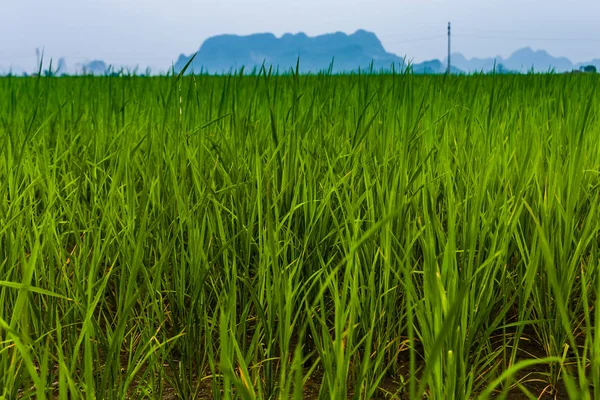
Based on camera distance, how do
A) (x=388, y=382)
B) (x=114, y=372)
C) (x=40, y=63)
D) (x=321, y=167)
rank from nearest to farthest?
(x=114, y=372) < (x=388, y=382) < (x=321, y=167) < (x=40, y=63)

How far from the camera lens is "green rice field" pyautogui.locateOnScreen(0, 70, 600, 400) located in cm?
89

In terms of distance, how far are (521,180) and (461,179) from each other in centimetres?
14

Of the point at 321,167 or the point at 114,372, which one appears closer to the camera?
the point at 114,372

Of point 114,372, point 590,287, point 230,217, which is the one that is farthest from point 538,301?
point 114,372

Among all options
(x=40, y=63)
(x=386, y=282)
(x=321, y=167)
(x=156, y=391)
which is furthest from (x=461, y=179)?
(x=40, y=63)

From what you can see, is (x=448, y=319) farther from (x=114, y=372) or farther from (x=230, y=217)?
(x=230, y=217)

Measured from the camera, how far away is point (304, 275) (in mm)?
1270

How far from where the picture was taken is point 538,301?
1.20 meters

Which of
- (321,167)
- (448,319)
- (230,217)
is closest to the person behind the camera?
(448,319)

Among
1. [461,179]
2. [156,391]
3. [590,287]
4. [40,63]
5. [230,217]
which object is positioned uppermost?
[40,63]

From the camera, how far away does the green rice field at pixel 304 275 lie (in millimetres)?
892

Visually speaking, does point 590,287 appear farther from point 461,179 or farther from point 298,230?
point 298,230

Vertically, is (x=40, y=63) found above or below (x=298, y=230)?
above

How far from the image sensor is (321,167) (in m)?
1.49
